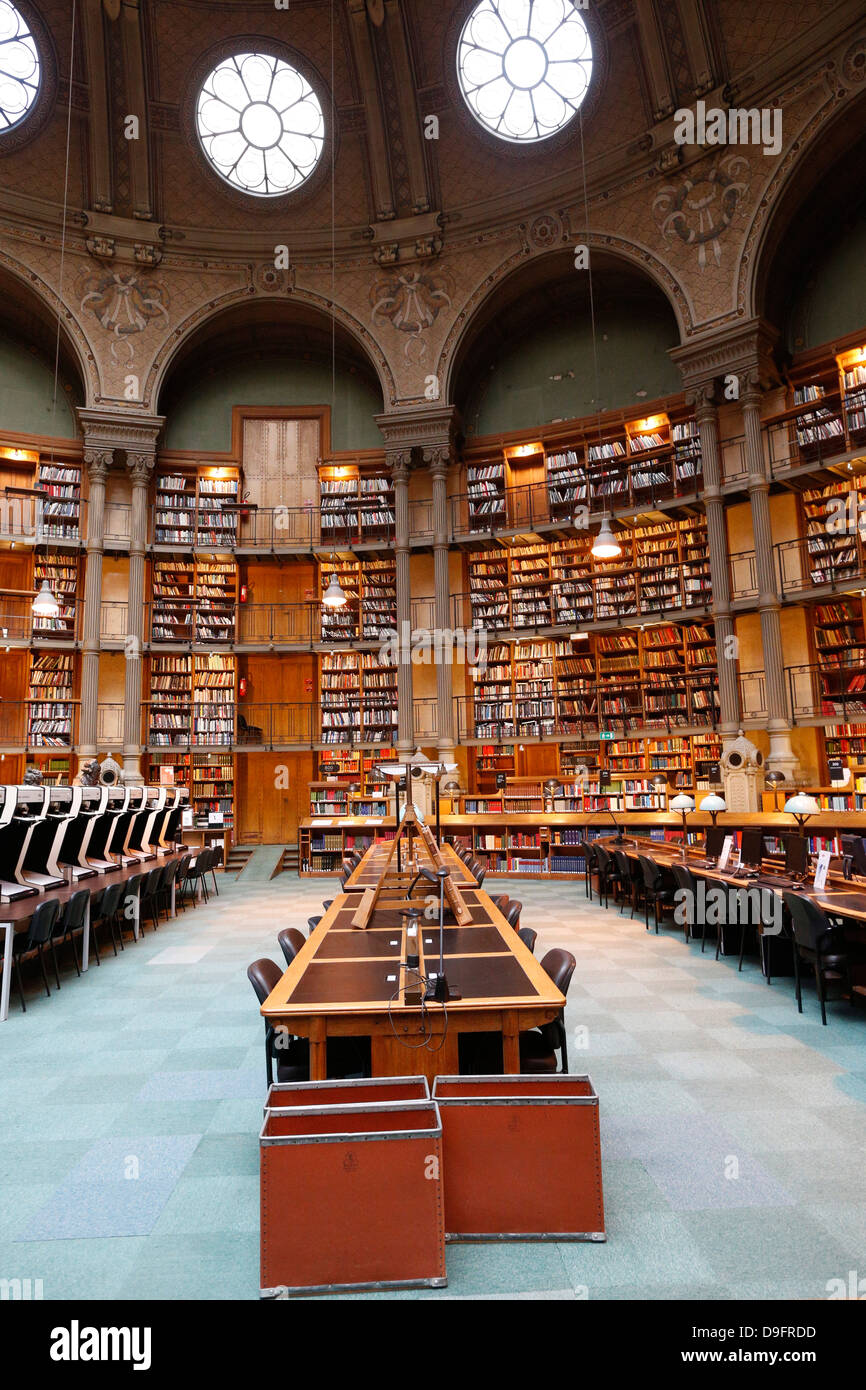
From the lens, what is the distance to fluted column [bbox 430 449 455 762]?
1258cm

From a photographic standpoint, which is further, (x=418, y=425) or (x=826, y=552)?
(x=418, y=425)

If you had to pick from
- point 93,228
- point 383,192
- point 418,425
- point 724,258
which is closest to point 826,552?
point 724,258

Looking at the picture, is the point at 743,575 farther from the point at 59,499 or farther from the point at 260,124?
the point at 260,124

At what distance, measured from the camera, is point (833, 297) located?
11.1m

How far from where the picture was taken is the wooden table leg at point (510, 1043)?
2680mm

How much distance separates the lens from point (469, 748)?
13.3 m

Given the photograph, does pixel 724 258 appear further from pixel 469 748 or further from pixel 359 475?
pixel 469 748

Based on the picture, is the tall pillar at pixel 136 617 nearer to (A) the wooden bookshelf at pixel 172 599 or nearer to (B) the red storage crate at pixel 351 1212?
(A) the wooden bookshelf at pixel 172 599

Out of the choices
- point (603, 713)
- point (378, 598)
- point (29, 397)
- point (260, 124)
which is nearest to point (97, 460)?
point (29, 397)

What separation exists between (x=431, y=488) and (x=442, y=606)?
2.44 meters

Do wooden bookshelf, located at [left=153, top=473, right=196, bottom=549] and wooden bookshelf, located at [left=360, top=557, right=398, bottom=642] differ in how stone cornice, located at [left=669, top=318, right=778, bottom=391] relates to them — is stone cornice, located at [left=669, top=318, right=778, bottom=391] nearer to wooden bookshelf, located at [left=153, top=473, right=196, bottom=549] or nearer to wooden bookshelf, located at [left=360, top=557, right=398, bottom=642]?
wooden bookshelf, located at [left=360, top=557, right=398, bottom=642]

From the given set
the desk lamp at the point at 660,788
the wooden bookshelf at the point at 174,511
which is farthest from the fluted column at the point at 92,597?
the desk lamp at the point at 660,788

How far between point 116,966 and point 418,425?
10120 mm

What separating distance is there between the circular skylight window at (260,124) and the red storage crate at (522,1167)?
50.0 feet
